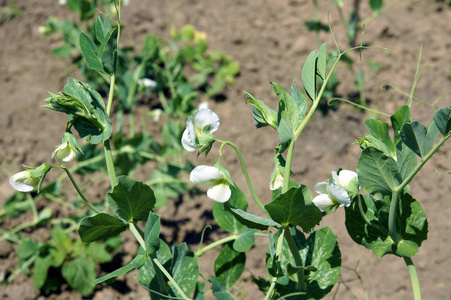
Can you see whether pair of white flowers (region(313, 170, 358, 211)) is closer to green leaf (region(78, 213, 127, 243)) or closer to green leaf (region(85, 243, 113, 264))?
green leaf (region(78, 213, 127, 243))

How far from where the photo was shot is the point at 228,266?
1026 mm

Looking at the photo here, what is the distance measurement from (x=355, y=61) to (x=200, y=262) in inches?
48.0

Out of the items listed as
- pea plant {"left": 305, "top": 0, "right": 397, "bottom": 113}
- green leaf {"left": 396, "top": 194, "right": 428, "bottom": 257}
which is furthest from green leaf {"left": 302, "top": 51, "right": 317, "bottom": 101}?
pea plant {"left": 305, "top": 0, "right": 397, "bottom": 113}

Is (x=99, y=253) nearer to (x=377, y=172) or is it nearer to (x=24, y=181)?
(x=24, y=181)

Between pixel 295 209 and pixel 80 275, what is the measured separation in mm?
986

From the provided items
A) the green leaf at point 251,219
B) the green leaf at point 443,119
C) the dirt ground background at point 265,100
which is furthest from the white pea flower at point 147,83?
the green leaf at point 443,119

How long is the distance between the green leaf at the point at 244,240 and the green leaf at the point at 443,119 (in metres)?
0.45

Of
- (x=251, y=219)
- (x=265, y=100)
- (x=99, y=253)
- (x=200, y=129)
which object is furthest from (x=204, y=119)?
(x=265, y=100)

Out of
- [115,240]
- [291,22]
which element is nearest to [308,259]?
[115,240]

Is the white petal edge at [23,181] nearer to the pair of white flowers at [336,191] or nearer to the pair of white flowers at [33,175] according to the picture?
the pair of white flowers at [33,175]

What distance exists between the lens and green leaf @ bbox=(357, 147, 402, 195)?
0.71 m

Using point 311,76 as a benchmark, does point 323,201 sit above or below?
below

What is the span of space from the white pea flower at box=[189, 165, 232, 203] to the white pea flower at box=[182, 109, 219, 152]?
0.13 feet

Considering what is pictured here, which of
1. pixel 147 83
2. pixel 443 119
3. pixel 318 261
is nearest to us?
pixel 443 119
